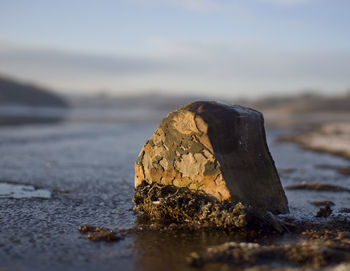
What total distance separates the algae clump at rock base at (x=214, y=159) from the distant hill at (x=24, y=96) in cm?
8186

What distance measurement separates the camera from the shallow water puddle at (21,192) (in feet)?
28.5

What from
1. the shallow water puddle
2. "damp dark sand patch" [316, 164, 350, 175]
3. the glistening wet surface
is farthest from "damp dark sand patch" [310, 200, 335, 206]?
the shallow water puddle

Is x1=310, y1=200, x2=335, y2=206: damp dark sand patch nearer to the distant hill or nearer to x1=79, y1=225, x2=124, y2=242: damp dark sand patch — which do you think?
x1=79, y1=225, x2=124, y2=242: damp dark sand patch

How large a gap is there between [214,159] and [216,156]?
0.07 meters

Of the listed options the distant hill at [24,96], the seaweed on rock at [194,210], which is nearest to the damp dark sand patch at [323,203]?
the seaweed on rock at [194,210]

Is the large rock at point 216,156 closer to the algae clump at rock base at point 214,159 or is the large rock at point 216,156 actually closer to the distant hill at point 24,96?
the algae clump at rock base at point 214,159

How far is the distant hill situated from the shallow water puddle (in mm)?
78063

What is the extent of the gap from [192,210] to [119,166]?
25.0 feet

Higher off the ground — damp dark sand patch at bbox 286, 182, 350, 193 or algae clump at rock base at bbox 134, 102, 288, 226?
algae clump at rock base at bbox 134, 102, 288, 226


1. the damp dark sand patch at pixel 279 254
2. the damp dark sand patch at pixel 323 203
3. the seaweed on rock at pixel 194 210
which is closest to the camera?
the damp dark sand patch at pixel 279 254

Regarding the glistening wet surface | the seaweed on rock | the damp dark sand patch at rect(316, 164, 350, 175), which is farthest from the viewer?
the damp dark sand patch at rect(316, 164, 350, 175)

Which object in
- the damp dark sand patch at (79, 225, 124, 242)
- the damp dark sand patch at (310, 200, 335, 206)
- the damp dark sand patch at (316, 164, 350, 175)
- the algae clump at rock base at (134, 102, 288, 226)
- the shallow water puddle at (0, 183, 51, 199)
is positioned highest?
the algae clump at rock base at (134, 102, 288, 226)

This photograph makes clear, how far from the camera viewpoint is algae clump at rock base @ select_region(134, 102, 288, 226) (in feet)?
21.7

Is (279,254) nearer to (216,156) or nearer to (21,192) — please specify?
(216,156)
